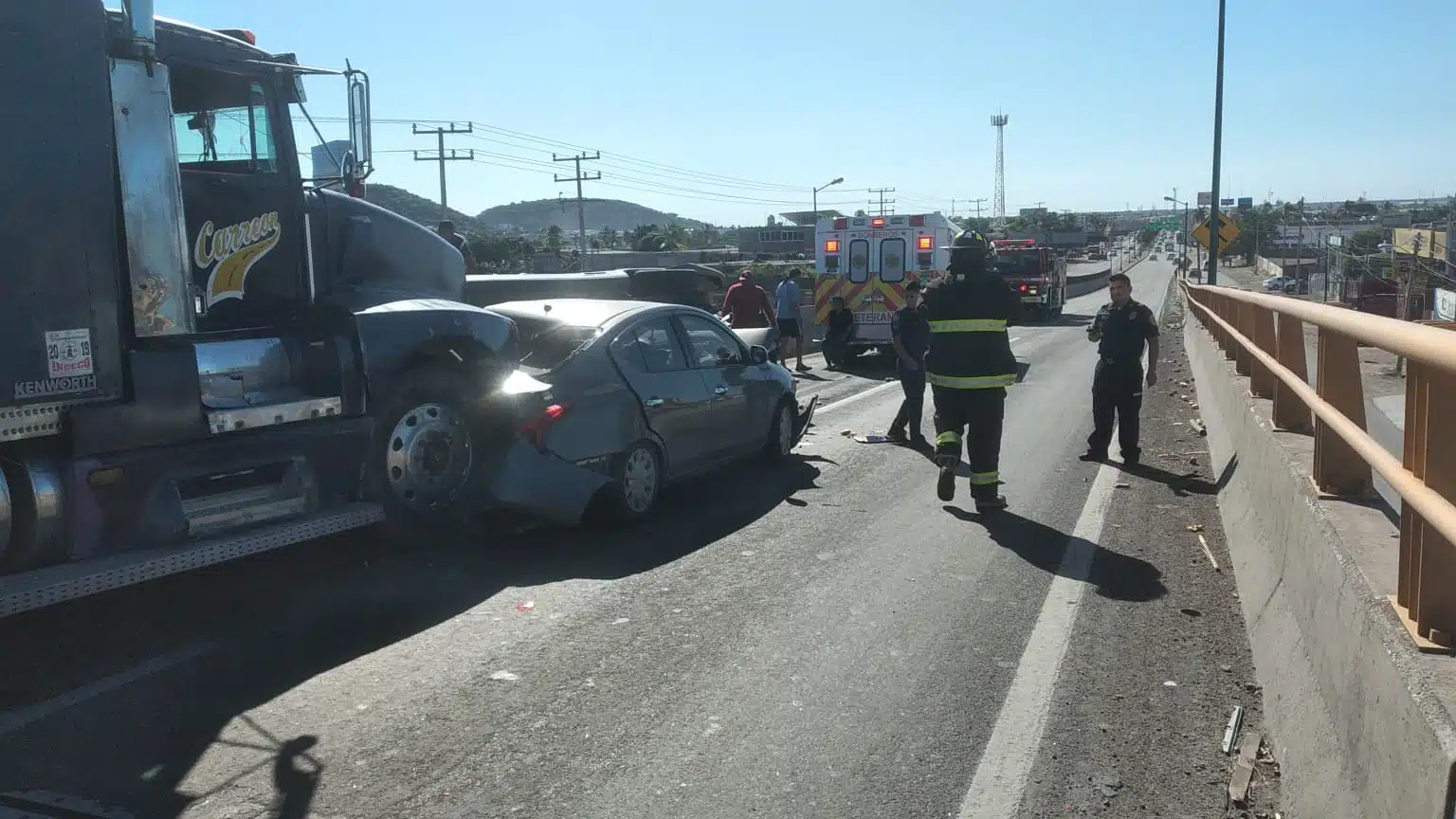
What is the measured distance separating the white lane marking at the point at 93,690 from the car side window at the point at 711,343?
4.57 meters

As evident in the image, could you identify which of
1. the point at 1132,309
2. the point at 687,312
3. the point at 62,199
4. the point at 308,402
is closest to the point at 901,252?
the point at 1132,309

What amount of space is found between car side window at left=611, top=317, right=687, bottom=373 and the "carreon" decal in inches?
94.1

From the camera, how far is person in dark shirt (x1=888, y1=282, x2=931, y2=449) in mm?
11711

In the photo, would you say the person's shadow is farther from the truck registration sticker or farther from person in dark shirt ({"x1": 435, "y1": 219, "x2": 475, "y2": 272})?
person in dark shirt ({"x1": 435, "y1": 219, "x2": 475, "y2": 272})

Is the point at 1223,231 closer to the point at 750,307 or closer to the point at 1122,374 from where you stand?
the point at 750,307

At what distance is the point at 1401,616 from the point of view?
3.18 m

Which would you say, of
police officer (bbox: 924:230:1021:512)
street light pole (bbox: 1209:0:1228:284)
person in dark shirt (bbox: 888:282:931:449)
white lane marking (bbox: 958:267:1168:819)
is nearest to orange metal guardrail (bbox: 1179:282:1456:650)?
white lane marking (bbox: 958:267:1168:819)

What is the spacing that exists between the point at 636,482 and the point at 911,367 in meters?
4.36

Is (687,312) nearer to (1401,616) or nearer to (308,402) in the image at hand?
(308,402)

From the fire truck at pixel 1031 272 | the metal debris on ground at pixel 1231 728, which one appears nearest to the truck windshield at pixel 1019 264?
the fire truck at pixel 1031 272

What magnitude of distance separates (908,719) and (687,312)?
5.16 metres

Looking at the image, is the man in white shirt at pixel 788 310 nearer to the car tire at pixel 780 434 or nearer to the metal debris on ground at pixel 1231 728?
the car tire at pixel 780 434

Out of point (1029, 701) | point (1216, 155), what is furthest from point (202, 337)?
point (1216, 155)

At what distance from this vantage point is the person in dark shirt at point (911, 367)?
1171cm
